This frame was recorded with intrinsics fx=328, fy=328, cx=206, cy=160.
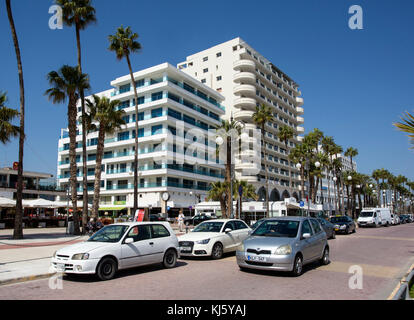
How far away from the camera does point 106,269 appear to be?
28.2ft

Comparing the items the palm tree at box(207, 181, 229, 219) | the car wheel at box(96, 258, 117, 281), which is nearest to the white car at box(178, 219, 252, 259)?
the car wheel at box(96, 258, 117, 281)

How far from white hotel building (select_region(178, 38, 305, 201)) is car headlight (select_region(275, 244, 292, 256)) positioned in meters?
53.4

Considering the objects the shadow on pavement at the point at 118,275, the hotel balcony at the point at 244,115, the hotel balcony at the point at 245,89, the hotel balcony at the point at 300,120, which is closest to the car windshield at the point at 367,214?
the hotel balcony at the point at 244,115

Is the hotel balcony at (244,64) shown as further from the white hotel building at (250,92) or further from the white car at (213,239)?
the white car at (213,239)

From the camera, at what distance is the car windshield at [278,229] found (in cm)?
944

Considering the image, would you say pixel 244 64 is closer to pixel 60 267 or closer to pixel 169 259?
pixel 169 259

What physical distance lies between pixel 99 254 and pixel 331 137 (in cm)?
6042

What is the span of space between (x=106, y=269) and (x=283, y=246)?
4.68m


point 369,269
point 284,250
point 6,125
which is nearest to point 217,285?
point 284,250

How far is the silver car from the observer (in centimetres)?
854

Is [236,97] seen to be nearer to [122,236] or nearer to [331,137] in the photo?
[331,137]

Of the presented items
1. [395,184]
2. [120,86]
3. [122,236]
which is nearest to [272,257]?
[122,236]

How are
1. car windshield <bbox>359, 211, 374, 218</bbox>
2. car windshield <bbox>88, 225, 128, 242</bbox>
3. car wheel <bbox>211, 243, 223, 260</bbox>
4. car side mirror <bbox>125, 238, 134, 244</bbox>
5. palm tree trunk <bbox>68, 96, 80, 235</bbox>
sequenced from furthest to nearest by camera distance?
car windshield <bbox>359, 211, 374, 218</bbox>
palm tree trunk <bbox>68, 96, 80, 235</bbox>
car wheel <bbox>211, 243, 223, 260</bbox>
car windshield <bbox>88, 225, 128, 242</bbox>
car side mirror <bbox>125, 238, 134, 244</bbox>

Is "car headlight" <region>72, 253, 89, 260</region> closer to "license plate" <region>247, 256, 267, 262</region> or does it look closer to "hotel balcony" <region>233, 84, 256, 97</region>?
"license plate" <region>247, 256, 267, 262</region>
